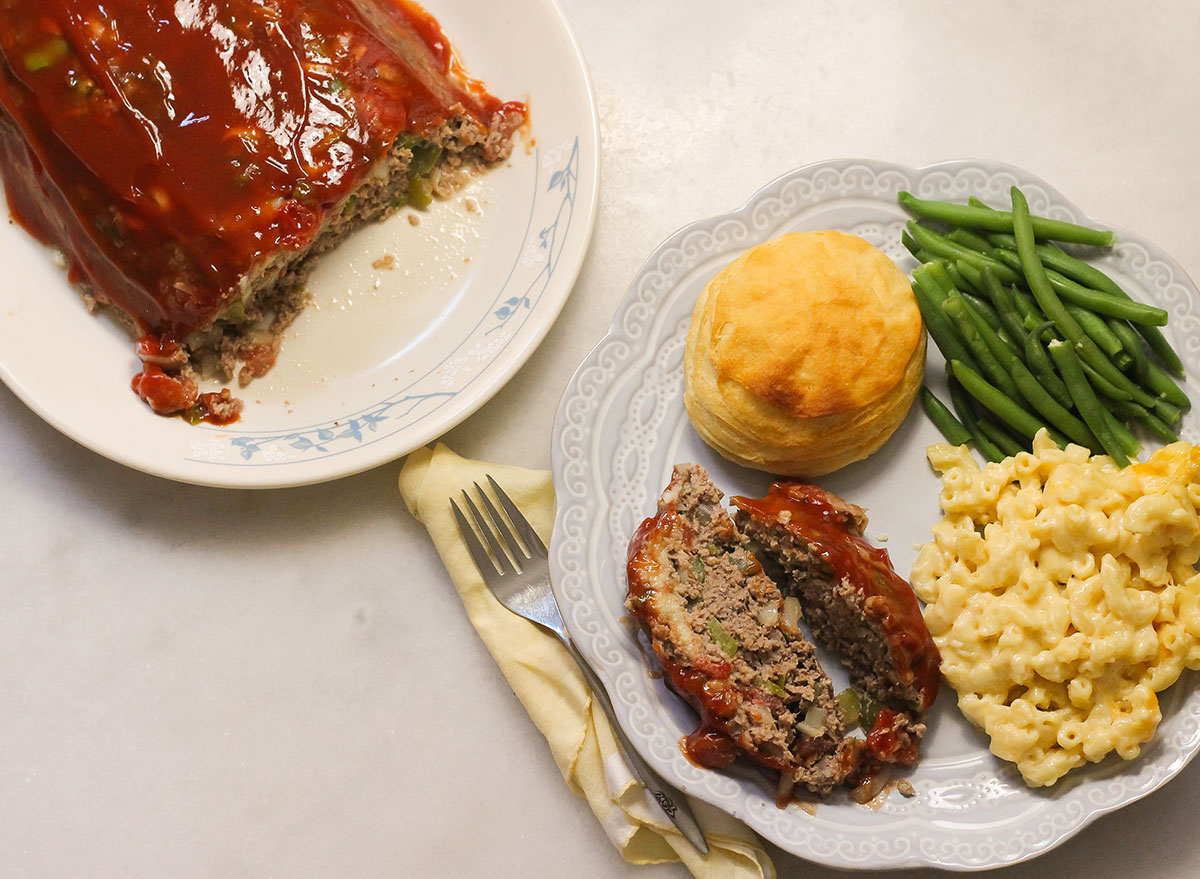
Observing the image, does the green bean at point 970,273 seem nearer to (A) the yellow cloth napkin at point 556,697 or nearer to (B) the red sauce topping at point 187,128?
(A) the yellow cloth napkin at point 556,697

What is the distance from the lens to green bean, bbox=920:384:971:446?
3.99 meters

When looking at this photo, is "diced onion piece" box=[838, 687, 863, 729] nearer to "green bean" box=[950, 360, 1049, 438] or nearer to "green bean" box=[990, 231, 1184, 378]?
"green bean" box=[950, 360, 1049, 438]

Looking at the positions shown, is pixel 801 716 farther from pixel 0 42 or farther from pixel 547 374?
pixel 0 42

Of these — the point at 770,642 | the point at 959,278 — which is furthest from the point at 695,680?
the point at 959,278

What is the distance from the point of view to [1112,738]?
353 centimetres

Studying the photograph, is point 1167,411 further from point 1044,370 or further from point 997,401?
point 997,401

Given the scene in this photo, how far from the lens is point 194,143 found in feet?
12.5

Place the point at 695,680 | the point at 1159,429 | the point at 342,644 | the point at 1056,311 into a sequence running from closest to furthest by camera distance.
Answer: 1. the point at 695,680
2. the point at 1056,311
3. the point at 1159,429
4. the point at 342,644

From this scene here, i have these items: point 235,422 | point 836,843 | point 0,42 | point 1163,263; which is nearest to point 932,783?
point 836,843

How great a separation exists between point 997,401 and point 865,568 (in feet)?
2.91

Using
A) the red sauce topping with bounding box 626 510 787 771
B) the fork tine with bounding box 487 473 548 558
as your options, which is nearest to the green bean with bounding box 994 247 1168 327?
the red sauce topping with bounding box 626 510 787 771

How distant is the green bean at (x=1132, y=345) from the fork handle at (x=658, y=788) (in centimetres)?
246

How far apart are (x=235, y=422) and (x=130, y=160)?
113 cm

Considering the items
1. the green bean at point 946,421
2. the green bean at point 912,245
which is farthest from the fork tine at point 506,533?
the green bean at point 912,245
